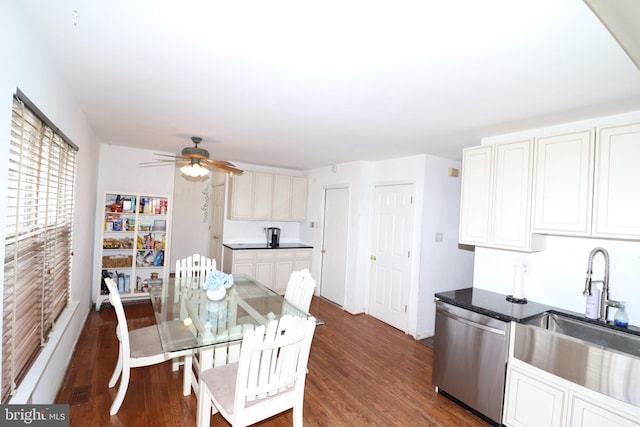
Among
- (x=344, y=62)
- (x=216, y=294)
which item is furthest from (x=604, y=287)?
(x=216, y=294)

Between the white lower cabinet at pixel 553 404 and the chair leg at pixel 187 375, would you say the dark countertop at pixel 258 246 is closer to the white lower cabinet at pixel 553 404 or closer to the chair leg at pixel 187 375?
the chair leg at pixel 187 375

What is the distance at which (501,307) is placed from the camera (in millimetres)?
2330

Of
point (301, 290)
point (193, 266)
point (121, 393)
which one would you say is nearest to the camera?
point (121, 393)

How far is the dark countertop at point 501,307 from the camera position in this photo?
2.11m

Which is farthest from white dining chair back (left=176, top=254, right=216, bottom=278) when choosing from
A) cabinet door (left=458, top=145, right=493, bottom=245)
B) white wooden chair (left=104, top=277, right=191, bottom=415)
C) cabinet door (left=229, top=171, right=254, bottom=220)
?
cabinet door (left=458, top=145, right=493, bottom=245)

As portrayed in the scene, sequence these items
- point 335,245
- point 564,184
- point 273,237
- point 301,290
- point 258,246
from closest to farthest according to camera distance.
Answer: point 564,184 < point 301,290 < point 335,245 < point 258,246 < point 273,237

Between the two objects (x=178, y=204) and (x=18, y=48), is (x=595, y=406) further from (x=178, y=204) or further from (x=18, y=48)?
(x=178, y=204)

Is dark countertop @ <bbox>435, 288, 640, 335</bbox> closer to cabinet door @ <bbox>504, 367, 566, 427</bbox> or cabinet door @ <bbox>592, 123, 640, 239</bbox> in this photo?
cabinet door @ <bbox>504, 367, 566, 427</bbox>

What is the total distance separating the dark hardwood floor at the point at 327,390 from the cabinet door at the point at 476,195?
142cm

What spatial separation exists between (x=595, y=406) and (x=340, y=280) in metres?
3.32

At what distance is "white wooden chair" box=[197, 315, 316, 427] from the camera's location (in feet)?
5.03

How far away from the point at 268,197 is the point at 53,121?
11.9 feet

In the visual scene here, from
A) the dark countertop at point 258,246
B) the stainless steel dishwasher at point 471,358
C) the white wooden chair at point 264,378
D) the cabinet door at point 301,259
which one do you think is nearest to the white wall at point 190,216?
the dark countertop at point 258,246

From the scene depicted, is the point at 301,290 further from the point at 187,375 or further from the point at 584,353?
the point at 584,353
